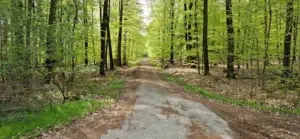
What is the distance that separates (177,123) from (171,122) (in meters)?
0.21

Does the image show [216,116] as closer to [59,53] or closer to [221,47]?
[59,53]

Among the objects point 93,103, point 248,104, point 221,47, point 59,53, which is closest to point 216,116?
point 248,104

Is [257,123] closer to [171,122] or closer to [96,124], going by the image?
[171,122]

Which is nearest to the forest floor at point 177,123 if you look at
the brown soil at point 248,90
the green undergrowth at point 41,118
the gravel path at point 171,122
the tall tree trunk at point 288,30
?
the gravel path at point 171,122

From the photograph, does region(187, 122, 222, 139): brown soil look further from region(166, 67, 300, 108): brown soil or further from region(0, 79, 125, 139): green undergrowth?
region(166, 67, 300, 108): brown soil

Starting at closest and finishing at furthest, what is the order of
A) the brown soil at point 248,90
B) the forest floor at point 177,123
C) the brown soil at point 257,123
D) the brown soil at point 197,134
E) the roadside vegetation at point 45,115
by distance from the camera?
the brown soil at point 197,134 → the forest floor at point 177,123 → the roadside vegetation at point 45,115 → the brown soil at point 257,123 → the brown soil at point 248,90

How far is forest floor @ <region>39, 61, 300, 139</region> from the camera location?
836cm

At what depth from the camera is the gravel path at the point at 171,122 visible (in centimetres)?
818

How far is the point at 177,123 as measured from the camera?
9.44 metres

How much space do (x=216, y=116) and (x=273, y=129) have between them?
2036mm

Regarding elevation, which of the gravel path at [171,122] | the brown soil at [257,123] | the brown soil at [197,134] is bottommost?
the brown soil at [257,123]

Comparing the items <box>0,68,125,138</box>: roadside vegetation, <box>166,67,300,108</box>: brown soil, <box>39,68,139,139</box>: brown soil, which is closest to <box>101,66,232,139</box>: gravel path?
<box>39,68,139,139</box>: brown soil

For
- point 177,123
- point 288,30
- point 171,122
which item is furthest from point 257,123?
point 288,30

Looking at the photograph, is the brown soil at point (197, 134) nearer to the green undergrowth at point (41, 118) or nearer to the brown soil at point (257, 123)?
the brown soil at point (257, 123)
